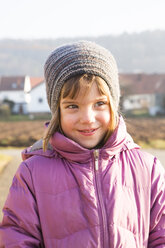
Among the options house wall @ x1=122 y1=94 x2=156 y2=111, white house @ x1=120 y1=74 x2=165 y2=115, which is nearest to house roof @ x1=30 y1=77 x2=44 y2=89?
house wall @ x1=122 y1=94 x2=156 y2=111

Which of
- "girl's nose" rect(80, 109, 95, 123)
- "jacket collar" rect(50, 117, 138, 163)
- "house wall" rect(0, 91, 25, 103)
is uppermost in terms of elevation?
"house wall" rect(0, 91, 25, 103)

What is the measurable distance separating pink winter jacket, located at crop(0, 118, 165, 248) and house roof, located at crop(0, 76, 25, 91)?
15.9 m

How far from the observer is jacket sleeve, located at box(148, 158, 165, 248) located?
56.7 inches

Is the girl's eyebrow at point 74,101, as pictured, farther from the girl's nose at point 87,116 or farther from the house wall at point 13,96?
the house wall at point 13,96

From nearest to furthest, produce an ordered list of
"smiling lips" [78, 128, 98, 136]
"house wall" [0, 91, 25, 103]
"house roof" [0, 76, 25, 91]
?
"smiling lips" [78, 128, 98, 136], "house roof" [0, 76, 25, 91], "house wall" [0, 91, 25, 103]

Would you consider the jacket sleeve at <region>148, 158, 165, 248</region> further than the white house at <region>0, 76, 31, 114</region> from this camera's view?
No

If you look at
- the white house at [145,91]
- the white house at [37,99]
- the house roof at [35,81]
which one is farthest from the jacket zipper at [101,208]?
the white house at [145,91]

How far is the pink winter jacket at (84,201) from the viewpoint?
1.36m

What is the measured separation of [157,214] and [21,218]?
552 millimetres

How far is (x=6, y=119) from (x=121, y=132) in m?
16.0

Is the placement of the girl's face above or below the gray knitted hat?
below

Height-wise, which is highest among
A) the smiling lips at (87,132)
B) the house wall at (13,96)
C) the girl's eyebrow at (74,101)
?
the house wall at (13,96)

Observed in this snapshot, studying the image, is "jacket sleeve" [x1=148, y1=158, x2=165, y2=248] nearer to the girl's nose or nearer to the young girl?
the young girl

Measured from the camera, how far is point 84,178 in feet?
4.61
